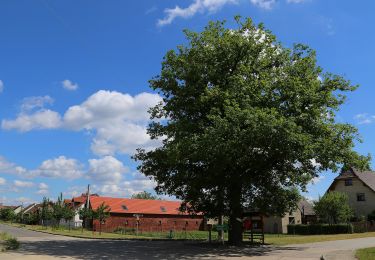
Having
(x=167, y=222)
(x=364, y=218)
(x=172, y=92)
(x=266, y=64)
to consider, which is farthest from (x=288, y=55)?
(x=167, y=222)

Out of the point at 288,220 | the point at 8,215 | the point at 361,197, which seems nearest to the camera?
the point at 361,197

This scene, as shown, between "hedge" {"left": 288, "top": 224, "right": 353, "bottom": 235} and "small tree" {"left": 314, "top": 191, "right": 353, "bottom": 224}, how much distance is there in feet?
12.1

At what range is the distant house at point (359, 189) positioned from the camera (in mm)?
61406

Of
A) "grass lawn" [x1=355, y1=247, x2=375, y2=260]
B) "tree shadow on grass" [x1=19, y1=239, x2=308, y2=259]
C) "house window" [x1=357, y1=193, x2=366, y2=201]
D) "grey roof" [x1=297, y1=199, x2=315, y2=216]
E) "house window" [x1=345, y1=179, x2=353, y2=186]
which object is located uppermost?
"house window" [x1=345, y1=179, x2=353, y2=186]

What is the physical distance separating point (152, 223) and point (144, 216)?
1921mm

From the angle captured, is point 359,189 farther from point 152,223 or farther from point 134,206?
point 134,206

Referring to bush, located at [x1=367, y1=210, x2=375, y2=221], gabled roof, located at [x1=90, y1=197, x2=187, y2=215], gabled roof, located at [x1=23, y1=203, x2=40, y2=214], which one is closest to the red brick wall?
gabled roof, located at [x1=90, y1=197, x2=187, y2=215]

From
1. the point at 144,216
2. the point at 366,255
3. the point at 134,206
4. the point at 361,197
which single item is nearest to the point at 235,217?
the point at 366,255

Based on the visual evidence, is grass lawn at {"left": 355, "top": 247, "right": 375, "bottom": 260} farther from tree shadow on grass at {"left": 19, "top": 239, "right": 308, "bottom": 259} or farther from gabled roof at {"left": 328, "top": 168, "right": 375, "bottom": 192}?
gabled roof at {"left": 328, "top": 168, "right": 375, "bottom": 192}

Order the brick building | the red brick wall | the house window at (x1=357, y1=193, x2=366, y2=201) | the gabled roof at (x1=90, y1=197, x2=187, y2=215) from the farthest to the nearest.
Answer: the gabled roof at (x1=90, y1=197, x2=187, y2=215)
the brick building
the red brick wall
the house window at (x1=357, y1=193, x2=366, y2=201)

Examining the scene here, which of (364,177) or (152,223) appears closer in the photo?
(364,177)

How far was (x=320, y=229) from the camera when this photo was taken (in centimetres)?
5478

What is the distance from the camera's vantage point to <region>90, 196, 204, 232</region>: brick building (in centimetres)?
7588

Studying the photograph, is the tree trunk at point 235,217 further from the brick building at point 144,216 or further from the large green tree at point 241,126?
the brick building at point 144,216
